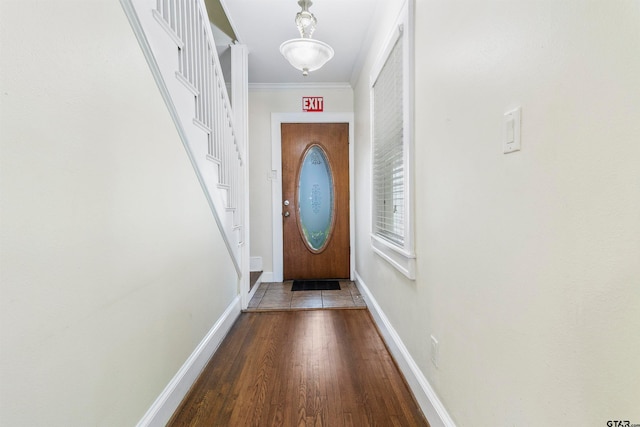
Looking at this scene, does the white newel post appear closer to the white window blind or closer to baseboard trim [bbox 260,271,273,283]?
baseboard trim [bbox 260,271,273,283]

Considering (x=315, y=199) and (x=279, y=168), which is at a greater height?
(x=279, y=168)

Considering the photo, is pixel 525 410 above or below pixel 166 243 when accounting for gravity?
below

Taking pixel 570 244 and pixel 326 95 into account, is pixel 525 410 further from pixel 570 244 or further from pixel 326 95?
pixel 326 95

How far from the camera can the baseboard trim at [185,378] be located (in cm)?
129

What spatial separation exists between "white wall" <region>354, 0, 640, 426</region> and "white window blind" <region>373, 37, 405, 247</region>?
47cm

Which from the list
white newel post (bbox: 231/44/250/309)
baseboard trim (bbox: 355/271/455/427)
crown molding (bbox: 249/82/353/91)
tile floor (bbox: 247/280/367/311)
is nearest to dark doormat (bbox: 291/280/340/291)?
tile floor (bbox: 247/280/367/311)

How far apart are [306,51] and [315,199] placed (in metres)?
1.93

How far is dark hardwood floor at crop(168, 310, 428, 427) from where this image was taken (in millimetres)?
1441

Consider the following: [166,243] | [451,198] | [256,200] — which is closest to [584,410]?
[451,198]

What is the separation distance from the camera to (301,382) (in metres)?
1.71

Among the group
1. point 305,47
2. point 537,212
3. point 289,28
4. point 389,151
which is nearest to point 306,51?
point 305,47

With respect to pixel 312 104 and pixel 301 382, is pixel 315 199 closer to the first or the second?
pixel 312 104

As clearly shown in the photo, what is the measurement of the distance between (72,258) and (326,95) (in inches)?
131

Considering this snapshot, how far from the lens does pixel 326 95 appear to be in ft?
12.2
